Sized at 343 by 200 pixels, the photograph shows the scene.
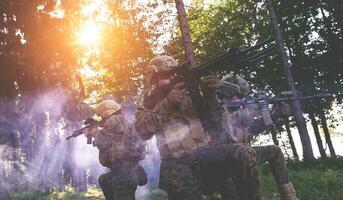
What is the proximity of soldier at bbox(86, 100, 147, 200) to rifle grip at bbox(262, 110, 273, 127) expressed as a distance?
3.14m

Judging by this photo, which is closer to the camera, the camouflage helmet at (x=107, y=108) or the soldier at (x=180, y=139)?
the soldier at (x=180, y=139)

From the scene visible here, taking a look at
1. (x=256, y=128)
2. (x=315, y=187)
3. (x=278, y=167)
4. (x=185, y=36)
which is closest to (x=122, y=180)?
(x=256, y=128)

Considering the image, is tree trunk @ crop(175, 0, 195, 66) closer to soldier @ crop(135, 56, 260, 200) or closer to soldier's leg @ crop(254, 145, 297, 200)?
soldier's leg @ crop(254, 145, 297, 200)

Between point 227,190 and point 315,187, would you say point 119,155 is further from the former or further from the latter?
point 315,187

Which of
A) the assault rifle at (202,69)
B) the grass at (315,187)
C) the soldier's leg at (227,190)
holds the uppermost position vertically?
the assault rifle at (202,69)

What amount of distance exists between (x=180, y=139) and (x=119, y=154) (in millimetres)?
3349

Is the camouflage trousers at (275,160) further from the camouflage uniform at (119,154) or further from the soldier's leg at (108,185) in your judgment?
the soldier's leg at (108,185)

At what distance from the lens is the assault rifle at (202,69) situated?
11.7 feet

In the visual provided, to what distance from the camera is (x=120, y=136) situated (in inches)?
293

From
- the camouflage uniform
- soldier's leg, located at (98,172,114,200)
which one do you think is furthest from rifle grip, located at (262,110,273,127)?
soldier's leg, located at (98,172,114,200)

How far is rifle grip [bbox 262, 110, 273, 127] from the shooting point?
5137 millimetres

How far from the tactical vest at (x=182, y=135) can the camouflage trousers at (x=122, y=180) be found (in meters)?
3.14

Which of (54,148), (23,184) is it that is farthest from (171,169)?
(54,148)

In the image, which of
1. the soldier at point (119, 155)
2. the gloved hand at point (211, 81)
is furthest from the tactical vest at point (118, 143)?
the gloved hand at point (211, 81)
